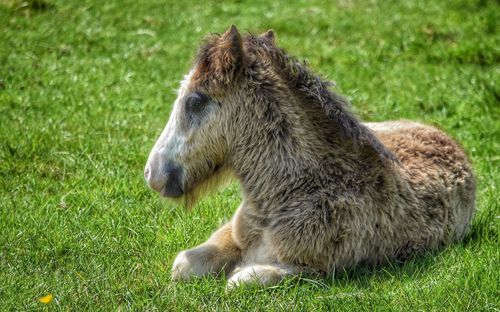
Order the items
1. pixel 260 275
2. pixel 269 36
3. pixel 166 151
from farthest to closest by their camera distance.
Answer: pixel 269 36
pixel 166 151
pixel 260 275

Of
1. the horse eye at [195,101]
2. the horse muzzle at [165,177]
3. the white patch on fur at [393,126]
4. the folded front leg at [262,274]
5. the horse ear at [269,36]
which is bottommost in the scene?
the folded front leg at [262,274]

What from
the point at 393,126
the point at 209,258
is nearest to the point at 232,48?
the point at 209,258

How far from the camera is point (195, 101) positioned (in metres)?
5.82

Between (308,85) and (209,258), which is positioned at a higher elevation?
(308,85)

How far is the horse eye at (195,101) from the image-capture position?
581 centimetres

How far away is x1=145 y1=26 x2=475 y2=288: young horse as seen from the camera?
→ 5.75 metres

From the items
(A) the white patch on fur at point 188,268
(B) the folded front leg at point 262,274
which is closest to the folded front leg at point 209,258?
(A) the white patch on fur at point 188,268

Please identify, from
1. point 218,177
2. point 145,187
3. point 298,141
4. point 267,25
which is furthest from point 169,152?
point 267,25

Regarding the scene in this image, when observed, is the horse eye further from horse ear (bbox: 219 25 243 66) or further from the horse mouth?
the horse mouth

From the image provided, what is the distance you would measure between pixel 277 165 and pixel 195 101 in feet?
2.29

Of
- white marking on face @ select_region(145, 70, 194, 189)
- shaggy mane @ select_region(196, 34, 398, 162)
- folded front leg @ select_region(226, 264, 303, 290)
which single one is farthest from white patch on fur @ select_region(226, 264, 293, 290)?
shaggy mane @ select_region(196, 34, 398, 162)

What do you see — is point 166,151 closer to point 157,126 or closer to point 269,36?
point 269,36

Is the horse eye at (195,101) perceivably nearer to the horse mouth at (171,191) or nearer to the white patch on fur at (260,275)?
the horse mouth at (171,191)

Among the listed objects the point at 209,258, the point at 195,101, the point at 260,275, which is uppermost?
the point at 195,101
